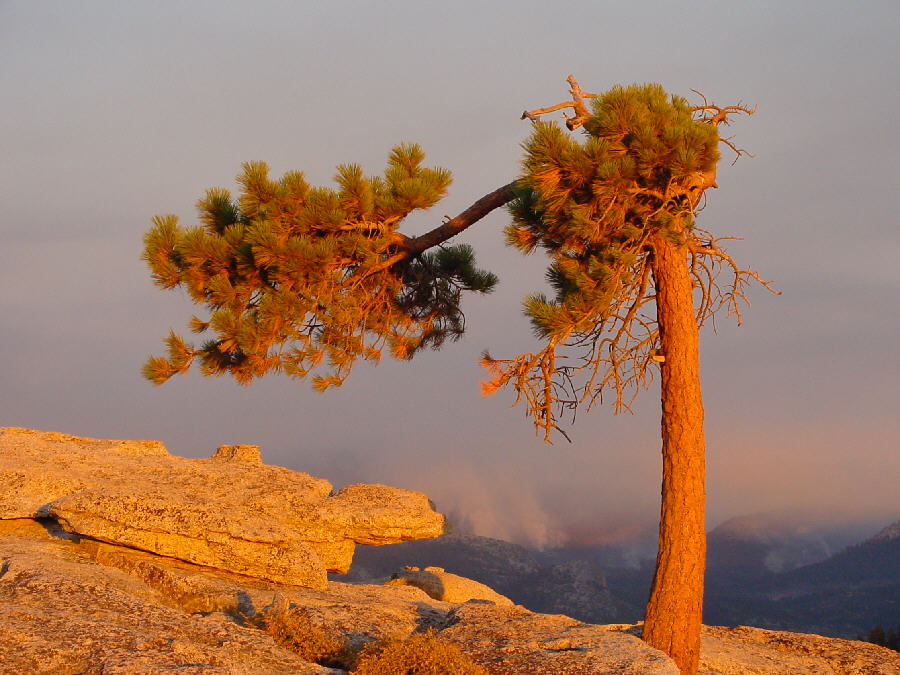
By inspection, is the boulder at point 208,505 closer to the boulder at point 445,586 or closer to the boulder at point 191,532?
the boulder at point 191,532

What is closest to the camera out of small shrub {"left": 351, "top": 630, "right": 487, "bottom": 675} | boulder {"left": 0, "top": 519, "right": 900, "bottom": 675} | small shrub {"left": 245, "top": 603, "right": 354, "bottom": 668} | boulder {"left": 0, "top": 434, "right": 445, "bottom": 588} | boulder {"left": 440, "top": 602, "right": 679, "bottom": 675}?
boulder {"left": 0, "top": 519, "right": 900, "bottom": 675}

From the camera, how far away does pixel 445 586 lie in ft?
63.6

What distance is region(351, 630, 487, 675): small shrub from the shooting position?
838 centimetres

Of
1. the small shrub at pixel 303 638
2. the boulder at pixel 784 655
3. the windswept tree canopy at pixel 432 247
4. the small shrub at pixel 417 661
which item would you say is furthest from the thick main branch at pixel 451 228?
the boulder at pixel 784 655

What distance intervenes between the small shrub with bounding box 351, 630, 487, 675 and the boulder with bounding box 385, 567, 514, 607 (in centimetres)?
993

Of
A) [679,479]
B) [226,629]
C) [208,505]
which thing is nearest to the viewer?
[226,629]

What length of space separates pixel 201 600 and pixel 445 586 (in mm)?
9137

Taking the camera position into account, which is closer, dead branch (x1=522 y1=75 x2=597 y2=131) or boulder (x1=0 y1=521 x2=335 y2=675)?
boulder (x1=0 y1=521 x2=335 y2=675)

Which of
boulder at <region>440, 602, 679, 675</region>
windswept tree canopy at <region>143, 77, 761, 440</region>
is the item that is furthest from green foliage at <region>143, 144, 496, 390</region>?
boulder at <region>440, 602, 679, 675</region>

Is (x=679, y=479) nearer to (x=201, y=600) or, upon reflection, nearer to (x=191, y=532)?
(x=201, y=600)

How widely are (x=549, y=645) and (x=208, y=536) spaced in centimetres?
661

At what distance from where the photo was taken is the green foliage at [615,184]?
11477 millimetres

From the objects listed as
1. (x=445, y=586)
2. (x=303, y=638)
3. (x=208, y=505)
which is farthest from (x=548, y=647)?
(x=445, y=586)

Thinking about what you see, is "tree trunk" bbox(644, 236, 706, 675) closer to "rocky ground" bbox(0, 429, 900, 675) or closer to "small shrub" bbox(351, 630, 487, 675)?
"rocky ground" bbox(0, 429, 900, 675)
